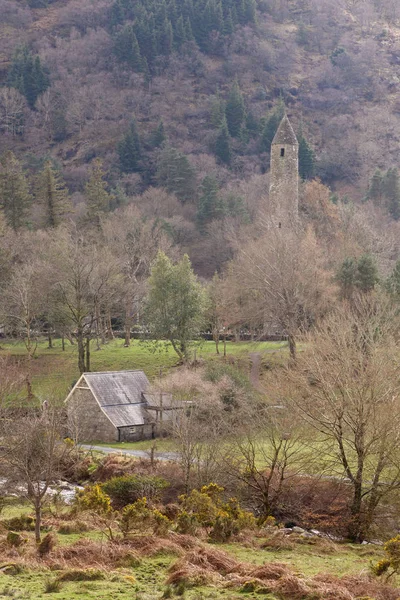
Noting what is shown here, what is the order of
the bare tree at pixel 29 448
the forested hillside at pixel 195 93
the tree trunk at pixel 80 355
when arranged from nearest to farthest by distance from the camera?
the bare tree at pixel 29 448, the tree trunk at pixel 80 355, the forested hillside at pixel 195 93

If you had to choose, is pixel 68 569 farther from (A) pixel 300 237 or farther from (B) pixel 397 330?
(A) pixel 300 237

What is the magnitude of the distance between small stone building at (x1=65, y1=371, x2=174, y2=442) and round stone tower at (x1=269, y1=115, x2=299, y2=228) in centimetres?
2904

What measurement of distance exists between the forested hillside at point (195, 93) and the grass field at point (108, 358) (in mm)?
36157

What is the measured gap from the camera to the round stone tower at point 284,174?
68500 millimetres

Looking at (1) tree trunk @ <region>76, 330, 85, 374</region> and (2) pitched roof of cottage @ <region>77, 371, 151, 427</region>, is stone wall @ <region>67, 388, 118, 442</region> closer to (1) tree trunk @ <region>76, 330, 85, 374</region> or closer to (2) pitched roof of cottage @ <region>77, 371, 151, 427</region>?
(2) pitched roof of cottage @ <region>77, 371, 151, 427</region>

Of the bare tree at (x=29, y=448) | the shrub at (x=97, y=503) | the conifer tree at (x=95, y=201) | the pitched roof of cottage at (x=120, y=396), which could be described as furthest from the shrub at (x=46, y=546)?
the conifer tree at (x=95, y=201)

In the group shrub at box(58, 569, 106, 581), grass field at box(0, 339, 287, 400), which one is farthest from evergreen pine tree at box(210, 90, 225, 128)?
shrub at box(58, 569, 106, 581)

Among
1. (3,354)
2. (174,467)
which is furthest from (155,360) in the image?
(174,467)

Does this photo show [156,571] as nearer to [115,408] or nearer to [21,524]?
[21,524]

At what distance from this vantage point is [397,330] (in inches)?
1596

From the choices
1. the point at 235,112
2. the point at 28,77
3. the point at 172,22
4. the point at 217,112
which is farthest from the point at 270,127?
the point at 28,77

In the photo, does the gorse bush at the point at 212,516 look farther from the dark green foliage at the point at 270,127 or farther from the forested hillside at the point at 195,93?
the dark green foliage at the point at 270,127

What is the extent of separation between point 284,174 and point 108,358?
959 inches

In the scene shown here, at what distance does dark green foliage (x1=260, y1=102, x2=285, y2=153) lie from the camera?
116375 mm
